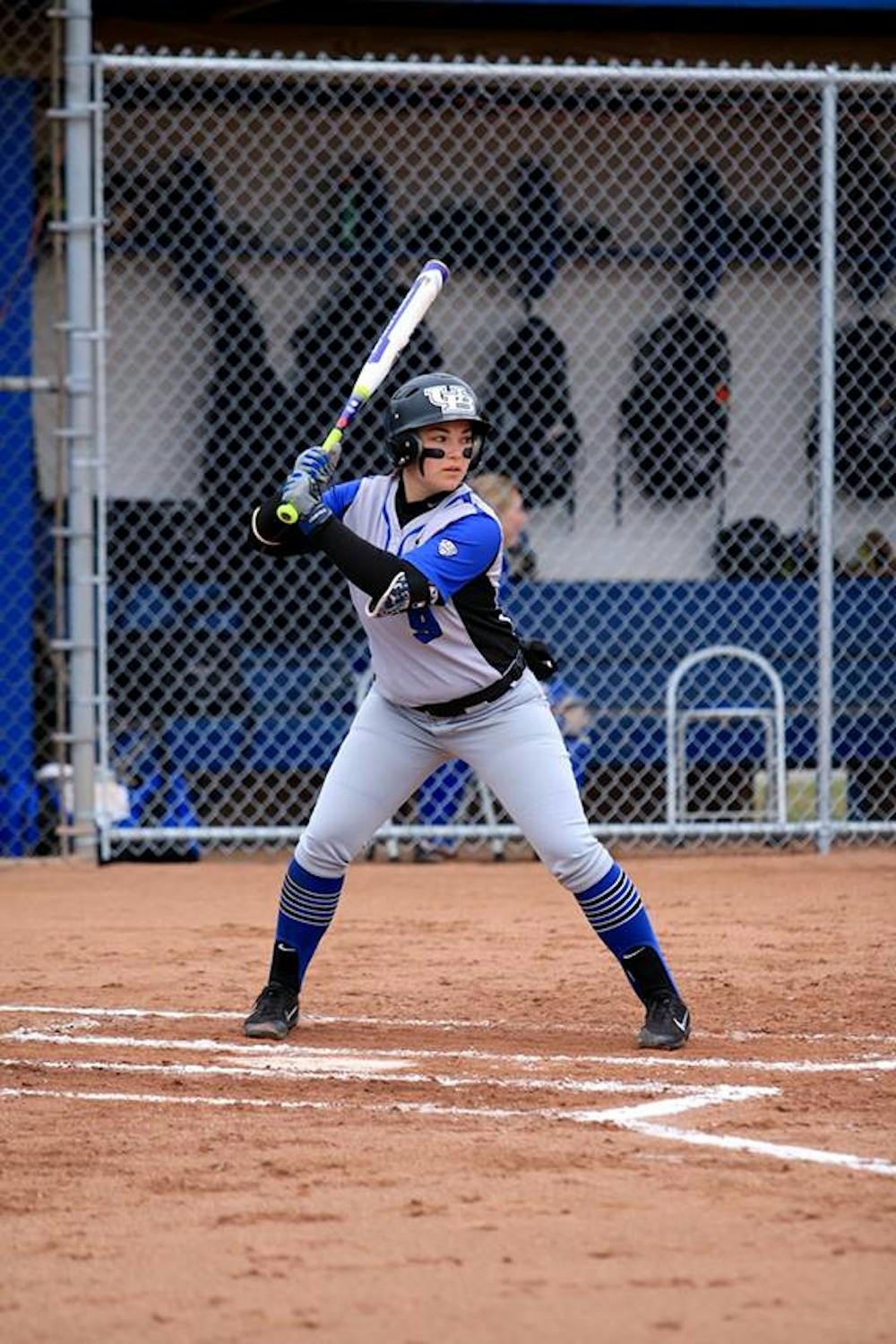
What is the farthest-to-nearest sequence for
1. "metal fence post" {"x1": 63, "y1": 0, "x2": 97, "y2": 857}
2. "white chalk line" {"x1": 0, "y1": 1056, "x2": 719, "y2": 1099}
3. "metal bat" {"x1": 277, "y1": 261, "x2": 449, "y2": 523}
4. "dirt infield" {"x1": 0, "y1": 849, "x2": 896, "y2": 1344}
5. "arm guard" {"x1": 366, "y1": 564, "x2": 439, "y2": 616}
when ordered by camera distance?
"metal fence post" {"x1": 63, "y1": 0, "x2": 97, "y2": 857}, "metal bat" {"x1": 277, "y1": 261, "x2": 449, "y2": 523}, "arm guard" {"x1": 366, "y1": 564, "x2": 439, "y2": 616}, "white chalk line" {"x1": 0, "y1": 1056, "x2": 719, "y2": 1099}, "dirt infield" {"x1": 0, "y1": 849, "x2": 896, "y2": 1344}

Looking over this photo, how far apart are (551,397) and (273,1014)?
6.36 metres

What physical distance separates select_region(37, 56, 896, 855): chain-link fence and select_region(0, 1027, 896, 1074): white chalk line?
15.3ft

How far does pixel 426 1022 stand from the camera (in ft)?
20.5

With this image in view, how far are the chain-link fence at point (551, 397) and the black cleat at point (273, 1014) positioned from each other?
15.2ft

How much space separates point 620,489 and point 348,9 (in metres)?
2.84

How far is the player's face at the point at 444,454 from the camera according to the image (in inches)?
229

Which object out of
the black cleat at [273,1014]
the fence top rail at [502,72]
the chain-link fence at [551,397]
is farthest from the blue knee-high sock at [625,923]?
the chain-link fence at [551,397]

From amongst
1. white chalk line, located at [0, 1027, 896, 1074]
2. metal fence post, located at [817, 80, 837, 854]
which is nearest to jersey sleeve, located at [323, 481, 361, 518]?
white chalk line, located at [0, 1027, 896, 1074]

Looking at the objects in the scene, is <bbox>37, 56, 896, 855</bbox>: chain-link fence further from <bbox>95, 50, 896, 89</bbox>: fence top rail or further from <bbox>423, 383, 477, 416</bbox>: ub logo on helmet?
<bbox>423, 383, 477, 416</bbox>: ub logo on helmet

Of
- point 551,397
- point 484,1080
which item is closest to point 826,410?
point 551,397

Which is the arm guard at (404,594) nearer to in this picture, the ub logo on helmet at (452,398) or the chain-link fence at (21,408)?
the ub logo on helmet at (452,398)

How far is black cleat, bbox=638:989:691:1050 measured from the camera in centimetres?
577

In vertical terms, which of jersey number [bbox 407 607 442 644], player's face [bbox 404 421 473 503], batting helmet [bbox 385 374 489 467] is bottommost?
jersey number [bbox 407 607 442 644]

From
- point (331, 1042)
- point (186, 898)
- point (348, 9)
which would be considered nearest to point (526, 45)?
point (348, 9)
